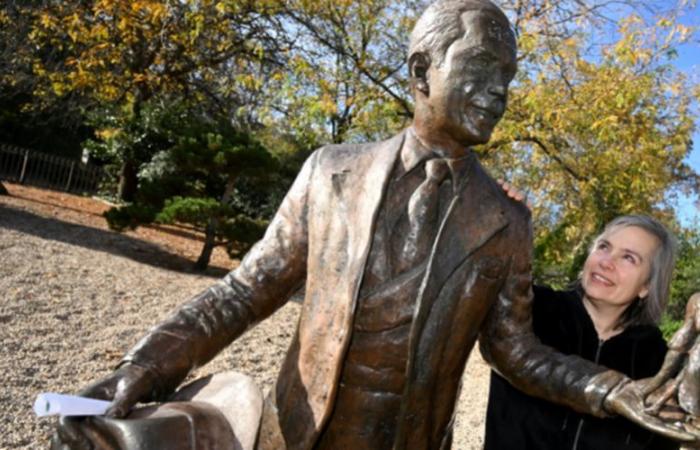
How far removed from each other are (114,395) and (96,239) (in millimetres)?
11680

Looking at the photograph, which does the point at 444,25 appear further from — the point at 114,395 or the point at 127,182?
the point at 127,182

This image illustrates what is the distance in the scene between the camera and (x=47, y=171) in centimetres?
1842

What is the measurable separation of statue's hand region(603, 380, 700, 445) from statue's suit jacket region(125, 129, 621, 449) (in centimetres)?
3

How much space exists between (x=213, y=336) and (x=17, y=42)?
14.3 m

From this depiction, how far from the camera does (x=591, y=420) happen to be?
9.42ft

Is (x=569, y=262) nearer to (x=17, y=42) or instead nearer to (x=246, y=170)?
(x=246, y=170)

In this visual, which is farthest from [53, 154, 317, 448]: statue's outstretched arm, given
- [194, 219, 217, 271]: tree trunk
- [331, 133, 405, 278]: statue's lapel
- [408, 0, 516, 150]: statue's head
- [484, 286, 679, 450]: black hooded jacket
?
[194, 219, 217, 271]: tree trunk

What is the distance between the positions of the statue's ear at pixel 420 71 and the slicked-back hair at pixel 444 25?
15mm

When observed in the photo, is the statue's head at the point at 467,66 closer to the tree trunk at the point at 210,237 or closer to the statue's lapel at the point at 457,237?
the statue's lapel at the point at 457,237

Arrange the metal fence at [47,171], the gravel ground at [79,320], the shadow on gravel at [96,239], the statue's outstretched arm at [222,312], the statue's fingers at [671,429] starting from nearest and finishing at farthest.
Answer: the statue's fingers at [671,429] → the statue's outstretched arm at [222,312] → the gravel ground at [79,320] → the shadow on gravel at [96,239] → the metal fence at [47,171]

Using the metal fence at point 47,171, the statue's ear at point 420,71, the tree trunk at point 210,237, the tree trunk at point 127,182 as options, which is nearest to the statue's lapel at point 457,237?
the statue's ear at point 420,71

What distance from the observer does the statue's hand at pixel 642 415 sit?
1.42 m

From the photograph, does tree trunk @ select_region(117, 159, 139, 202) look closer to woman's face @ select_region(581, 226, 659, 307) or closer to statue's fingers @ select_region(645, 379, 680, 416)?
woman's face @ select_region(581, 226, 659, 307)

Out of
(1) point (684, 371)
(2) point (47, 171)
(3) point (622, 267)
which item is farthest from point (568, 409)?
(2) point (47, 171)
